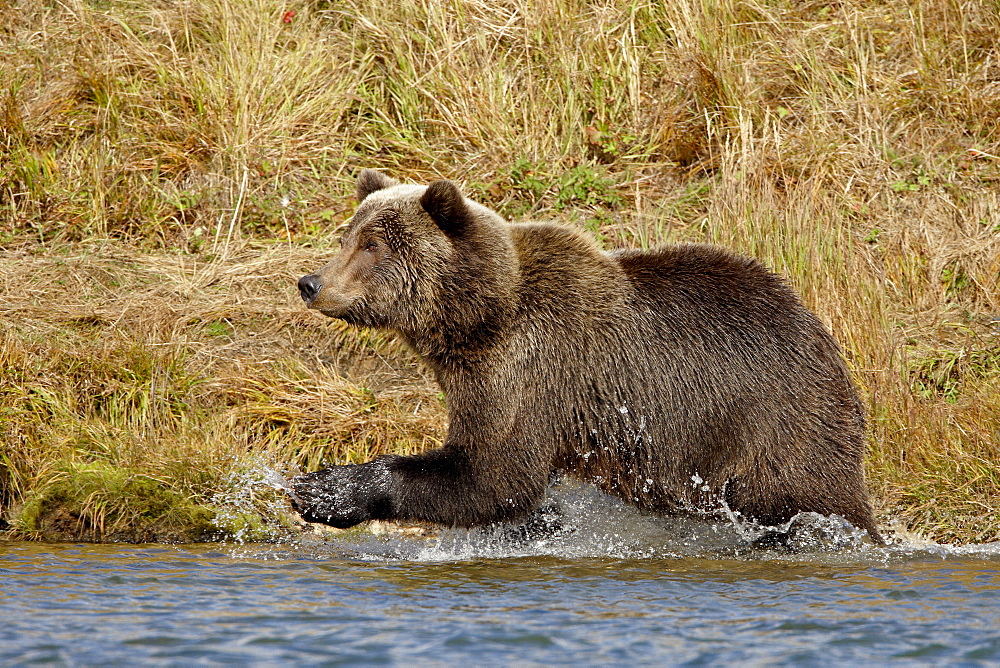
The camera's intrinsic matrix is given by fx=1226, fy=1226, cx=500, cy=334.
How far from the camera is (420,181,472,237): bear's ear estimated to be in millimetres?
6113

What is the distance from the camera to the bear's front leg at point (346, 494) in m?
5.87

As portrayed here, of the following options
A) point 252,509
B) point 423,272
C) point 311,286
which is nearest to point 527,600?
point 423,272

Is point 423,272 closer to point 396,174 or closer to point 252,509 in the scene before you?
point 252,509

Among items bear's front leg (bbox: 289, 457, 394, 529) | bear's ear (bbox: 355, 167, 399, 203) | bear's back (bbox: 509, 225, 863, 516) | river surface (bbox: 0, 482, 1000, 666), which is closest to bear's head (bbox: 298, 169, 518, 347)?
bear's back (bbox: 509, 225, 863, 516)

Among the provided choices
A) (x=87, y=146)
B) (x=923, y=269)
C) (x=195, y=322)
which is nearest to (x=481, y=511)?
(x=195, y=322)

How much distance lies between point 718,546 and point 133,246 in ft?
18.2

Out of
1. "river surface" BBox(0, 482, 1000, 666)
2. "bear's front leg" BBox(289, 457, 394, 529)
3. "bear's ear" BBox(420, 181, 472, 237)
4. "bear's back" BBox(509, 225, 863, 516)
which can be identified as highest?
"bear's ear" BBox(420, 181, 472, 237)

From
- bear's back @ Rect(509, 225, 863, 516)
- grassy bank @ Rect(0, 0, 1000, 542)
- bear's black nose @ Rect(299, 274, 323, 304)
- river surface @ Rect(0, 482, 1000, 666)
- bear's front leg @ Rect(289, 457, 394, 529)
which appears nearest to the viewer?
river surface @ Rect(0, 482, 1000, 666)

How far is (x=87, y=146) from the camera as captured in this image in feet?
33.4

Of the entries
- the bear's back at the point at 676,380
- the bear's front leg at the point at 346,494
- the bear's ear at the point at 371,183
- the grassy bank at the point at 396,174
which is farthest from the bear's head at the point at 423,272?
the grassy bank at the point at 396,174

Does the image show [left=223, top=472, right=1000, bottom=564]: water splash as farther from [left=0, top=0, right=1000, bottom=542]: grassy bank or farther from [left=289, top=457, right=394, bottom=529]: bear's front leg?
[left=0, top=0, right=1000, bottom=542]: grassy bank

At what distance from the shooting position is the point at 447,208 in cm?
617

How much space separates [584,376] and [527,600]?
134cm

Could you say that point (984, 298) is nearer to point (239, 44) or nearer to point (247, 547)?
point (247, 547)
